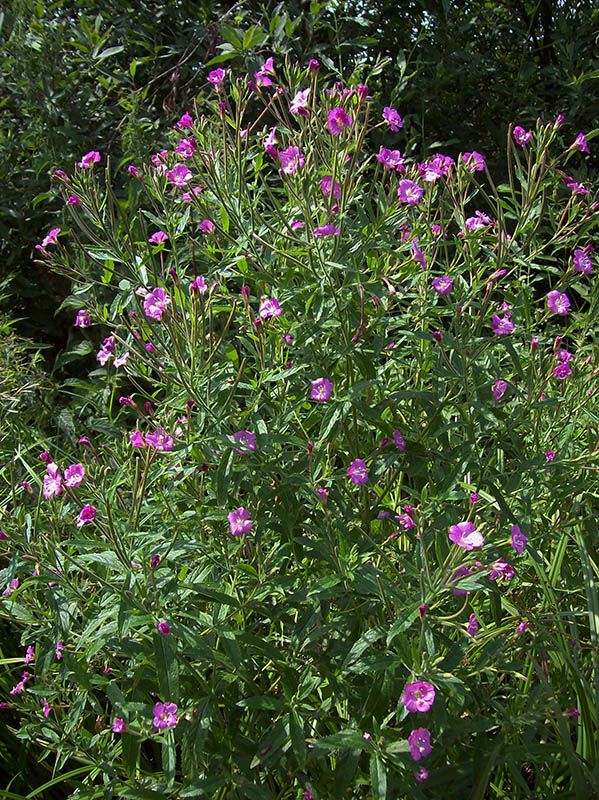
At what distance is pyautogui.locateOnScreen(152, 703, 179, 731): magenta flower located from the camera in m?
1.61

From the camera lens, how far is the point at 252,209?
1.81 meters

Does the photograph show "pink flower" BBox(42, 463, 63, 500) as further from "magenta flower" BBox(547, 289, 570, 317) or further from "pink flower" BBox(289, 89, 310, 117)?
"magenta flower" BBox(547, 289, 570, 317)

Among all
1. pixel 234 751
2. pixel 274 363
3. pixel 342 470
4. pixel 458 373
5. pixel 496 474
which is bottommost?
pixel 234 751

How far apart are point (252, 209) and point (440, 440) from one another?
730 millimetres

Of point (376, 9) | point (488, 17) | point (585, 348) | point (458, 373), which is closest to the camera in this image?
point (458, 373)

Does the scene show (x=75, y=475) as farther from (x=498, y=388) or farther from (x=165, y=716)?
(x=498, y=388)

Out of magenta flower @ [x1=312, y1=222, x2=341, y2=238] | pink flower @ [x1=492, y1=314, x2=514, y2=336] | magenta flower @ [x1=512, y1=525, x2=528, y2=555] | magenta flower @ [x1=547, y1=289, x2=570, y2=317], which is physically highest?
magenta flower @ [x1=312, y1=222, x2=341, y2=238]

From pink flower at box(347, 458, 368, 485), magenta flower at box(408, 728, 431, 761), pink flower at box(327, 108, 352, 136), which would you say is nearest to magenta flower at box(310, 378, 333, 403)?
pink flower at box(347, 458, 368, 485)

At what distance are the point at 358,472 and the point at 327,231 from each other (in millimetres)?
532

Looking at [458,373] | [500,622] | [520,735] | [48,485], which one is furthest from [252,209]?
[520,735]

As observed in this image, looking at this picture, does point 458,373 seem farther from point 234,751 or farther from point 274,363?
point 234,751

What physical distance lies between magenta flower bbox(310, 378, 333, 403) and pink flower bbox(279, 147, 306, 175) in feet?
1.71

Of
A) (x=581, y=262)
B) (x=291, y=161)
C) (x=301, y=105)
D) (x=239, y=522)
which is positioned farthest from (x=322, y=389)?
(x=581, y=262)

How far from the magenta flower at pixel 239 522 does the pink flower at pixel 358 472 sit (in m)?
0.24
